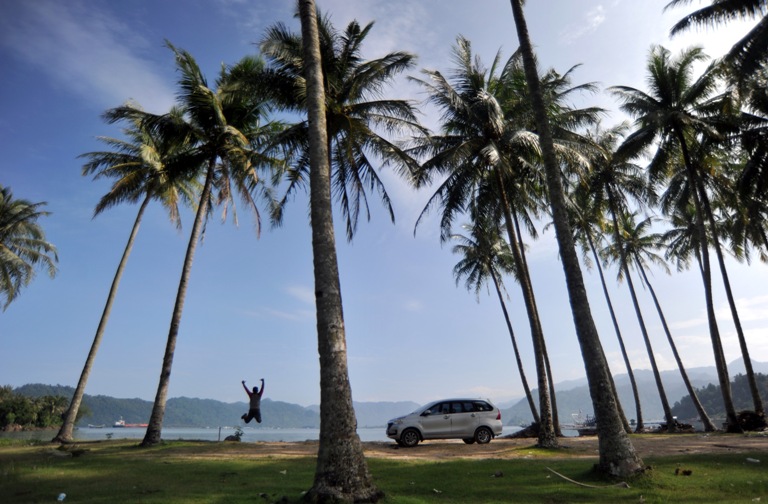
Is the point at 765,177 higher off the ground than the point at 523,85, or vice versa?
the point at 523,85

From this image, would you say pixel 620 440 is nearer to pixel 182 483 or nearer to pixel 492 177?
pixel 182 483

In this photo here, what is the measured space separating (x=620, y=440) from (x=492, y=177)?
42.1 ft

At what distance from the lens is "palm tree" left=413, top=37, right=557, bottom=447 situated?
16.8 meters

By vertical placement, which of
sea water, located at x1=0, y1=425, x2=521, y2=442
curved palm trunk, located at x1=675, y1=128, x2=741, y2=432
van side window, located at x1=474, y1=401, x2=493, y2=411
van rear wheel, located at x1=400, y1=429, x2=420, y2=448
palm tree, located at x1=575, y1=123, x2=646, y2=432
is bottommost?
sea water, located at x1=0, y1=425, x2=521, y2=442

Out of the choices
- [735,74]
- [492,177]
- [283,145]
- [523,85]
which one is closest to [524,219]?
[492,177]

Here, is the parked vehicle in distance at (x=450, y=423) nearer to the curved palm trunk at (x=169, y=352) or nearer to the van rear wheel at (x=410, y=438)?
the van rear wheel at (x=410, y=438)

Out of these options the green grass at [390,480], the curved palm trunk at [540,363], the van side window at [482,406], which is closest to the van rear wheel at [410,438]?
the van side window at [482,406]

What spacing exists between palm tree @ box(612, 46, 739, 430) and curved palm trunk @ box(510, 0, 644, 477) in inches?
543

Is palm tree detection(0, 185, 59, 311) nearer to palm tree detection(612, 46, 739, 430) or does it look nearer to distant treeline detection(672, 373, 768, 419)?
palm tree detection(612, 46, 739, 430)

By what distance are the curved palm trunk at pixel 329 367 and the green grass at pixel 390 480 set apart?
2.17ft

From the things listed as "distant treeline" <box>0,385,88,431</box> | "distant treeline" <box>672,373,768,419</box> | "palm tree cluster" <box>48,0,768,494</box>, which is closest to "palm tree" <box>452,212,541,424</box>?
"palm tree cluster" <box>48,0,768,494</box>

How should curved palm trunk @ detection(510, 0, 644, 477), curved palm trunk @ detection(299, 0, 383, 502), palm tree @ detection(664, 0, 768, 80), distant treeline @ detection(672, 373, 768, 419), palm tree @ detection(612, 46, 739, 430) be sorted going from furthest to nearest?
distant treeline @ detection(672, 373, 768, 419), palm tree @ detection(612, 46, 739, 430), palm tree @ detection(664, 0, 768, 80), curved palm trunk @ detection(510, 0, 644, 477), curved palm trunk @ detection(299, 0, 383, 502)

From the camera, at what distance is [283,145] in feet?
53.1

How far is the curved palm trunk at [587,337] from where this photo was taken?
8.43 m
